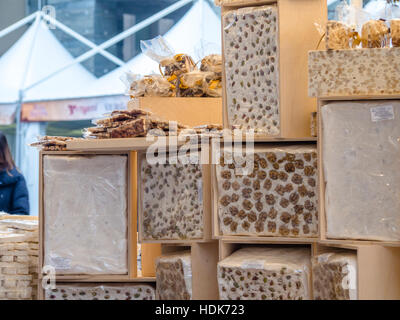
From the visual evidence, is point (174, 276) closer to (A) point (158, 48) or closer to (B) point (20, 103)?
(A) point (158, 48)

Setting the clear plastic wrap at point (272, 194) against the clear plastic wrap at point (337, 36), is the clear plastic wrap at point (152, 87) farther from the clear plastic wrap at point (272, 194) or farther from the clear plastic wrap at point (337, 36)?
the clear plastic wrap at point (337, 36)

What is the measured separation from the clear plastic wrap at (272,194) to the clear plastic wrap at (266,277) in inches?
4.8

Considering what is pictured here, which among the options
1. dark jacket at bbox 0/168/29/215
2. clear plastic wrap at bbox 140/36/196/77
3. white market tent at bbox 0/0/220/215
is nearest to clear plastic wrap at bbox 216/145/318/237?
clear plastic wrap at bbox 140/36/196/77

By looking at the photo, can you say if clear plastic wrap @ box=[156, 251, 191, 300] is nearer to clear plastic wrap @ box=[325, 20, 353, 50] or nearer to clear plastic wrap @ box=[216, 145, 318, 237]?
clear plastic wrap @ box=[216, 145, 318, 237]

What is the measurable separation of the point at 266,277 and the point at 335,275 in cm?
31

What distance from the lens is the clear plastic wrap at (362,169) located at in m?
2.71

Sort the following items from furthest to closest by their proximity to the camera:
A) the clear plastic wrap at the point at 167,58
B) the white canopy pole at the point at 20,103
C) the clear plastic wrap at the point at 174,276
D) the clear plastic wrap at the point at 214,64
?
the white canopy pole at the point at 20,103
the clear plastic wrap at the point at 167,58
the clear plastic wrap at the point at 214,64
the clear plastic wrap at the point at 174,276

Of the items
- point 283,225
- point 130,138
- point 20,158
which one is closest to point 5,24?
point 20,158

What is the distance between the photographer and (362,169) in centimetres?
275

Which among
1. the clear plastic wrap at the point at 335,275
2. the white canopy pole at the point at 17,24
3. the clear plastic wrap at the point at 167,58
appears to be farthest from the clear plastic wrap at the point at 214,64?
the white canopy pole at the point at 17,24

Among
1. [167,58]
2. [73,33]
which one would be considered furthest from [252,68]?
[73,33]
